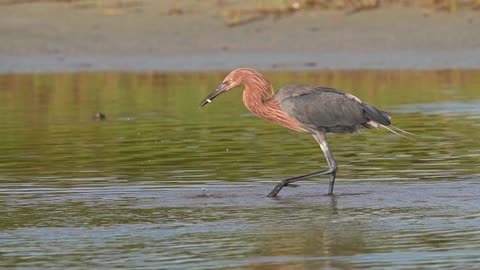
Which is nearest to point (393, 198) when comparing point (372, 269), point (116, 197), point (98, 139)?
point (116, 197)

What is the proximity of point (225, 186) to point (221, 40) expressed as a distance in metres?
10.6

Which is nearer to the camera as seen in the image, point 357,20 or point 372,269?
point 372,269

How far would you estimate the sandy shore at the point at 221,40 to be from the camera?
19.3 metres

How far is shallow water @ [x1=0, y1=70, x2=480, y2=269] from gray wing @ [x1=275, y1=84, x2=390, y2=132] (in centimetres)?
45

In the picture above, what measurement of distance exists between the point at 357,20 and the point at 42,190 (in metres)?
11.1

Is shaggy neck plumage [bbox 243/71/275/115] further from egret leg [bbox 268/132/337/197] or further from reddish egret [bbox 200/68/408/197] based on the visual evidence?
egret leg [bbox 268/132/337/197]

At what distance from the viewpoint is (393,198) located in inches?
362

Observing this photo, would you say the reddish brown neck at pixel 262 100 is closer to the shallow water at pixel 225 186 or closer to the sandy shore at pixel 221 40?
the shallow water at pixel 225 186

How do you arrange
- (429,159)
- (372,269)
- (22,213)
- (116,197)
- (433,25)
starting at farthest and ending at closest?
(433,25) < (429,159) < (116,197) < (22,213) < (372,269)

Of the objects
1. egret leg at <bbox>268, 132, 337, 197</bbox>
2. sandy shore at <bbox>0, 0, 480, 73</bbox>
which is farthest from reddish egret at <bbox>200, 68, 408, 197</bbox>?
sandy shore at <bbox>0, 0, 480, 73</bbox>

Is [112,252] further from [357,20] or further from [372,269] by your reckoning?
[357,20]

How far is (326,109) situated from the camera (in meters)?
9.95

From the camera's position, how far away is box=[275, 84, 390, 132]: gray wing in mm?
9945

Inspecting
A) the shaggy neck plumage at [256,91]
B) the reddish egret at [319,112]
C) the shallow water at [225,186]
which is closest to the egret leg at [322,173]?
the reddish egret at [319,112]
